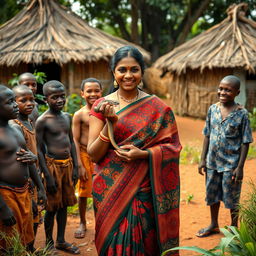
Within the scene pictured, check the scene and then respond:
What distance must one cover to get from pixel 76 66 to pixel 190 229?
7.88 meters

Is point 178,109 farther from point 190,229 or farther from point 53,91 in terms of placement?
point 53,91

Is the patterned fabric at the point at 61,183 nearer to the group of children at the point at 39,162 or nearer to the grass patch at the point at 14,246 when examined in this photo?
the group of children at the point at 39,162

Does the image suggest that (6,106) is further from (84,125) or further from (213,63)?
(213,63)

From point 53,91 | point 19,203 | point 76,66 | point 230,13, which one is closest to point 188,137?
point 76,66

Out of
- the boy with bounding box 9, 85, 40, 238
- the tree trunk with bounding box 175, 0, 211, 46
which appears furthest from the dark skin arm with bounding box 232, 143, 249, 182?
the tree trunk with bounding box 175, 0, 211, 46

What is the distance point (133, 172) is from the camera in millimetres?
2318

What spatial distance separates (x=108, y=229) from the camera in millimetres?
2328

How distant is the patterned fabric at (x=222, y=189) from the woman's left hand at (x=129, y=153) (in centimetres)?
190

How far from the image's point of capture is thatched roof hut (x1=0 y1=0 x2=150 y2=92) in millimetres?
9758

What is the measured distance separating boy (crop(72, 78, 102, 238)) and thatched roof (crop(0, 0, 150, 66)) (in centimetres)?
598

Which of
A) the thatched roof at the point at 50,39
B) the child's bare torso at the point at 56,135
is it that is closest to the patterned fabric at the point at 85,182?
the child's bare torso at the point at 56,135

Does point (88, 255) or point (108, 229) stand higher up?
point (108, 229)

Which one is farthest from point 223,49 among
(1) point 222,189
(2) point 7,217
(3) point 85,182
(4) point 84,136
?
(2) point 7,217

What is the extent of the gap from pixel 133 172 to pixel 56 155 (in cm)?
141
